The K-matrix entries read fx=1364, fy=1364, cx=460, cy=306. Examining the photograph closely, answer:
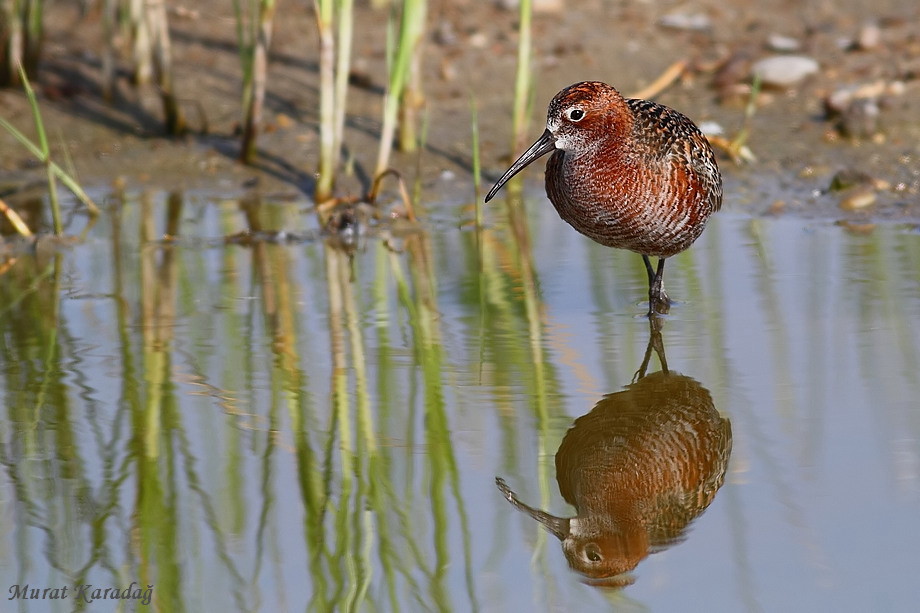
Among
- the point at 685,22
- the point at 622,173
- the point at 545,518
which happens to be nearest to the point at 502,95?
the point at 685,22

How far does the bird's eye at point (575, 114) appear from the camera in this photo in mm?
5637

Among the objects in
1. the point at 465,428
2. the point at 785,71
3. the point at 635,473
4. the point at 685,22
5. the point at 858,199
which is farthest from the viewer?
the point at 685,22

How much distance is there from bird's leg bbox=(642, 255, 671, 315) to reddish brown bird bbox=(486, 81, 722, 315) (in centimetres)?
1

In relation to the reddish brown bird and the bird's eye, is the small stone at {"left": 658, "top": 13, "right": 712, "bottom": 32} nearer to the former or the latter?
the reddish brown bird

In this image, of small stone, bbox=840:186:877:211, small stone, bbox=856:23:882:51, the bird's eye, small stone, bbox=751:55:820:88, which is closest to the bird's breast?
the bird's eye

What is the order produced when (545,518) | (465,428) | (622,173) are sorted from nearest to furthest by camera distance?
(545,518) < (465,428) < (622,173)

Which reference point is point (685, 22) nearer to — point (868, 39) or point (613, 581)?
point (868, 39)

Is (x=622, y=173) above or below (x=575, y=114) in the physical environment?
below

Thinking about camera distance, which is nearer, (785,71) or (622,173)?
(622,173)

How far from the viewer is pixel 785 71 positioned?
31.0 feet

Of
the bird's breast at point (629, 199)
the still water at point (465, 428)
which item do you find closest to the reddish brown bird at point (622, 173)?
the bird's breast at point (629, 199)

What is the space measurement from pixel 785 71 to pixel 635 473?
603 cm

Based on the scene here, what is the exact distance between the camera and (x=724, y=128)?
904cm

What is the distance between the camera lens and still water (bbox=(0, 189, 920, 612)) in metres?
3.43
